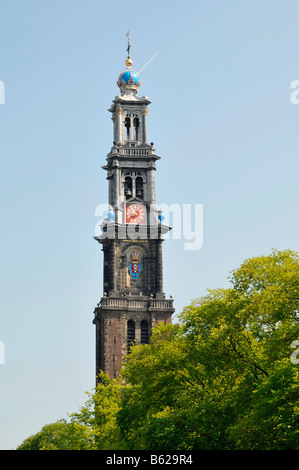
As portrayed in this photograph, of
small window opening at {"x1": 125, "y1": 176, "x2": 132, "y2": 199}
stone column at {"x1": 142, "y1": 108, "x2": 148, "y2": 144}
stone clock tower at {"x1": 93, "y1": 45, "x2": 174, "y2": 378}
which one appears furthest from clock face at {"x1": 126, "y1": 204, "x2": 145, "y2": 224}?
stone column at {"x1": 142, "y1": 108, "x2": 148, "y2": 144}

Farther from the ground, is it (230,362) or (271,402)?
(230,362)

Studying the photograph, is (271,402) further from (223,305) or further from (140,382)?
(140,382)

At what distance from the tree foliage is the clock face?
68.6 metres

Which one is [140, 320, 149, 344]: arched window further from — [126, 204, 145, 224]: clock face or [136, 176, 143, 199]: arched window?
[136, 176, 143, 199]: arched window

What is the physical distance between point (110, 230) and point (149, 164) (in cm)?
1237

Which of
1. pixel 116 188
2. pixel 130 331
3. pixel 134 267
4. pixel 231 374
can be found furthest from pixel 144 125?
pixel 231 374

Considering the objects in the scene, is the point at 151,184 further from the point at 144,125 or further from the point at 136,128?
the point at 136,128

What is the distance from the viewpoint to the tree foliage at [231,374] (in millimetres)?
52219

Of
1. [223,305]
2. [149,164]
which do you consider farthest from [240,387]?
[149,164]

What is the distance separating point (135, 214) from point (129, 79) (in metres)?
23.1

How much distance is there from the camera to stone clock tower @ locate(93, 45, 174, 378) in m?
137

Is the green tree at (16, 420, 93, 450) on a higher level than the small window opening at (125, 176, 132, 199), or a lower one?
lower

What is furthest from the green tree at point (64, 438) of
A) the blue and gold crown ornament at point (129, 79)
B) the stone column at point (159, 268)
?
the blue and gold crown ornament at point (129, 79)

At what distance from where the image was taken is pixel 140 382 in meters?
74.0
